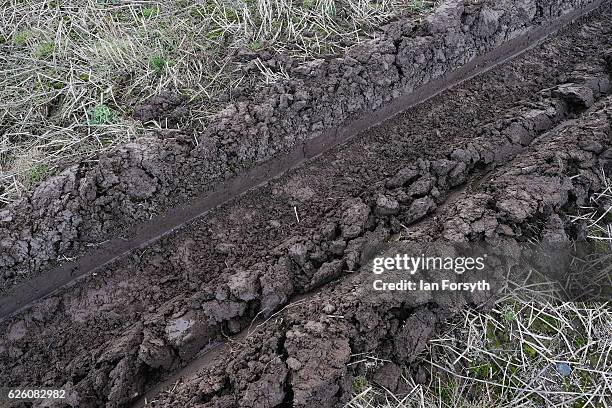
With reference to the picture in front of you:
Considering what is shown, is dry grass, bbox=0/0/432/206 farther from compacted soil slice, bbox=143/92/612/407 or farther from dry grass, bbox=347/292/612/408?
dry grass, bbox=347/292/612/408

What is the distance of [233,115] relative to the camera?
10.9 feet

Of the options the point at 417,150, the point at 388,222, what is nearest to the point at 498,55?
the point at 417,150

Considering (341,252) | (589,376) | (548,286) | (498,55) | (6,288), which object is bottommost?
(589,376)

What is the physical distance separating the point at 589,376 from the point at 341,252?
4.51 feet

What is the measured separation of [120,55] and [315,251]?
2.10 meters

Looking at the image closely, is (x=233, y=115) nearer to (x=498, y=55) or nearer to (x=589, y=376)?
(x=498, y=55)

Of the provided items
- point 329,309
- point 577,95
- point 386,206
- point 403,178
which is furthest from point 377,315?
point 577,95

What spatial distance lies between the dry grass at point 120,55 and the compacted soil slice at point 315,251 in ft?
2.60

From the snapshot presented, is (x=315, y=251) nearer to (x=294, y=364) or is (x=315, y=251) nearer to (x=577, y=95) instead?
(x=294, y=364)

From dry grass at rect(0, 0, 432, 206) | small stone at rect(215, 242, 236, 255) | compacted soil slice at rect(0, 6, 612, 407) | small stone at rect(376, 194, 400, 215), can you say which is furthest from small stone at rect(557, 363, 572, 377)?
dry grass at rect(0, 0, 432, 206)

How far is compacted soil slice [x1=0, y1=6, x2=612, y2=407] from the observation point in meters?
2.42

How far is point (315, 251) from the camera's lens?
296 centimetres

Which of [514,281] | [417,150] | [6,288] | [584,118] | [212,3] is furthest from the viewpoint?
[212,3]

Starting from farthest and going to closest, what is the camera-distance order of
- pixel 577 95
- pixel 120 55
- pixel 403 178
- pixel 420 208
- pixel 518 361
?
pixel 120 55, pixel 577 95, pixel 403 178, pixel 420 208, pixel 518 361
